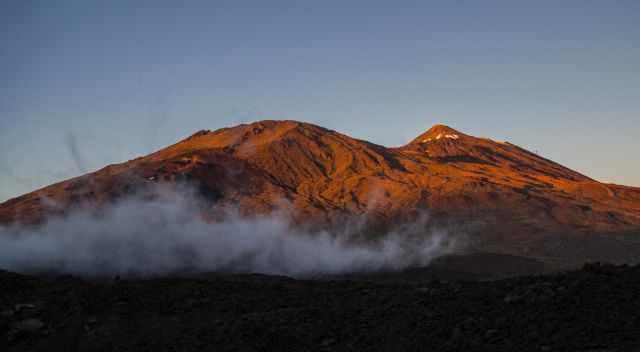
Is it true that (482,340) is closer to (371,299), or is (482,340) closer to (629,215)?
(371,299)

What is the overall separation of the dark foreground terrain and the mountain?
7859cm

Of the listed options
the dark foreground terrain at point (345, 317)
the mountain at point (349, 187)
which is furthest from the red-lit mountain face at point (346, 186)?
the dark foreground terrain at point (345, 317)

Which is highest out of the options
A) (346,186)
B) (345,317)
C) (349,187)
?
(346,186)

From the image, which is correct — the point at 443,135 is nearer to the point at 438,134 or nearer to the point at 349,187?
the point at 438,134

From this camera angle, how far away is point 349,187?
112m

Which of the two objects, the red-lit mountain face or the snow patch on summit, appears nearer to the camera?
the red-lit mountain face

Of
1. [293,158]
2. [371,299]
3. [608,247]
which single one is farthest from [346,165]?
[371,299]

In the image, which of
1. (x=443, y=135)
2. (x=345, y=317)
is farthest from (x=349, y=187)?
(x=345, y=317)

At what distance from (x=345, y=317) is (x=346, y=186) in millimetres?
96624

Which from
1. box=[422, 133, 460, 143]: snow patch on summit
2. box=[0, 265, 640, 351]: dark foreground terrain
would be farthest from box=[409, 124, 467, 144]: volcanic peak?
box=[0, 265, 640, 351]: dark foreground terrain

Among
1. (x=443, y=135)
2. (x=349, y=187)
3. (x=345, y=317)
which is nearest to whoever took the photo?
(x=345, y=317)

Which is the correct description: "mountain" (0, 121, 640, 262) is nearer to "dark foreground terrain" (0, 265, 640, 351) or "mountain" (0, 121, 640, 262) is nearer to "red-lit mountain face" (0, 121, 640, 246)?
"red-lit mountain face" (0, 121, 640, 246)

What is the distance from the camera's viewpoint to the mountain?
101 m

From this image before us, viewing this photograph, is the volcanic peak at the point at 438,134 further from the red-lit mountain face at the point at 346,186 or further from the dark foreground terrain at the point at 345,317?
the dark foreground terrain at the point at 345,317
